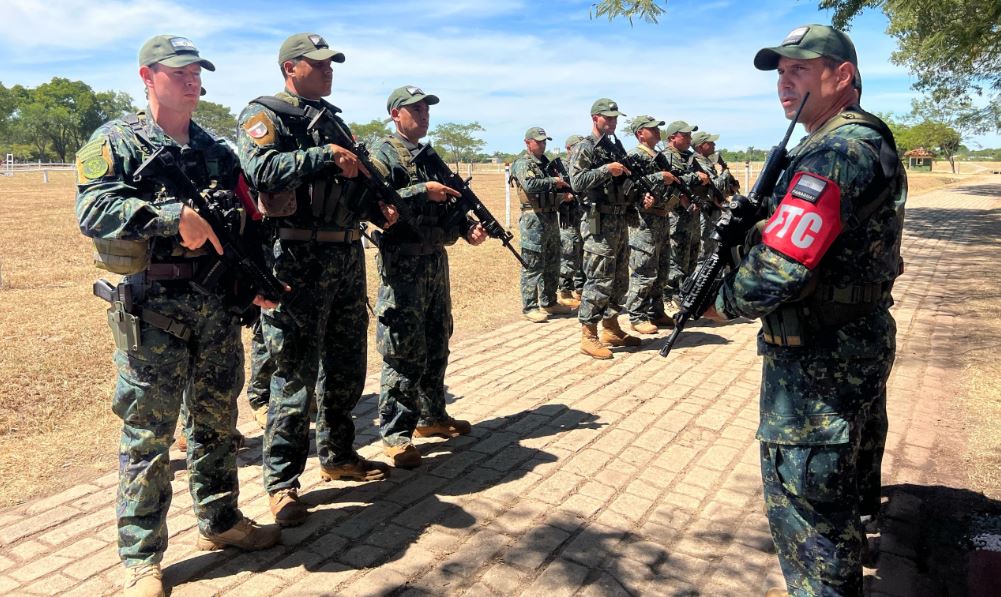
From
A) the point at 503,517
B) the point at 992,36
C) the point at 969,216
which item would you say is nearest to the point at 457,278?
the point at 503,517

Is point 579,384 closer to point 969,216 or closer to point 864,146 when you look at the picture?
point 864,146

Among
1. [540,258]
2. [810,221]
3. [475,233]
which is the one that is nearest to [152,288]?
[475,233]

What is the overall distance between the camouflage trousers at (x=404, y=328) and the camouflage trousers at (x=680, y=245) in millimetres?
5022

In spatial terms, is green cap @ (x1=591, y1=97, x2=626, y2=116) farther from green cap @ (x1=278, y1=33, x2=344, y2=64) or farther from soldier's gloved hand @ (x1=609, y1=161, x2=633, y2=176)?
green cap @ (x1=278, y1=33, x2=344, y2=64)

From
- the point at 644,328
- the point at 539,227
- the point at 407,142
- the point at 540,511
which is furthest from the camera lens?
the point at 539,227

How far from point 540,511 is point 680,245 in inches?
234

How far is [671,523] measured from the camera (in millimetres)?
3543

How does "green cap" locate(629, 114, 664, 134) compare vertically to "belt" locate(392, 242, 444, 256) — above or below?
above

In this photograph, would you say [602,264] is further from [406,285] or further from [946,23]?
[946,23]

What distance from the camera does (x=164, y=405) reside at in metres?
2.88

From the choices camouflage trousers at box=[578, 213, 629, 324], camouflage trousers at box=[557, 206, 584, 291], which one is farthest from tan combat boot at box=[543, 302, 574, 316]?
camouflage trousers at box=[578, 213, 629, 324]

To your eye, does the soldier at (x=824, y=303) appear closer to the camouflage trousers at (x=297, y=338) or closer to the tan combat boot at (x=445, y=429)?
the camouflage trousers at (x=297, y=338)

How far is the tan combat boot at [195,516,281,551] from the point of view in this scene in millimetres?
3229

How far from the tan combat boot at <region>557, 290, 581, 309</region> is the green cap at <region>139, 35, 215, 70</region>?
22.8ft
